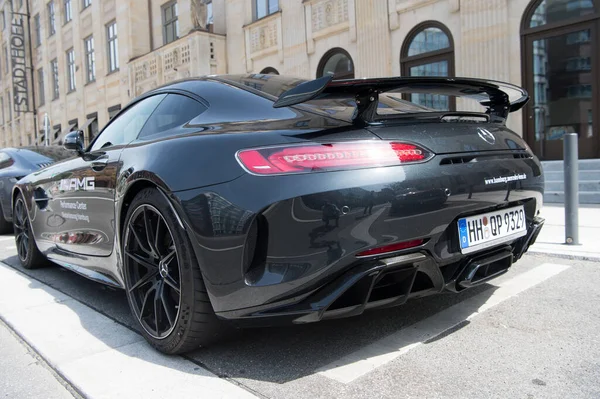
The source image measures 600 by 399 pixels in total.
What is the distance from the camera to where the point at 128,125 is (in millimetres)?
3203

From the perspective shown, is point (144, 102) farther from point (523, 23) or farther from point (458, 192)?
point (523, 23)

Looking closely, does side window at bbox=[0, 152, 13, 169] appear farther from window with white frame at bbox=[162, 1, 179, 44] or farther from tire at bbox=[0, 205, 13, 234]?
window with white frame at bbox=[162, 1, 179, 44]

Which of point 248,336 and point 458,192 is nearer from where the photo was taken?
point 458,192

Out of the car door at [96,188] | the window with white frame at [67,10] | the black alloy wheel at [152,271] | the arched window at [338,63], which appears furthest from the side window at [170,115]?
A: the window with white frame at [67,10]

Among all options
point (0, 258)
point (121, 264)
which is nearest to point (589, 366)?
point (121, 264)

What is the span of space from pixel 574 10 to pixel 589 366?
8.44 metres

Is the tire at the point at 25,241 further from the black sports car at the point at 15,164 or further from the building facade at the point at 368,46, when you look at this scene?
the building facade at the point at 368,46

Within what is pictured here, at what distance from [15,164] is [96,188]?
468 centimetres

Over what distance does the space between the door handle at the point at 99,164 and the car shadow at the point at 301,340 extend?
91cm

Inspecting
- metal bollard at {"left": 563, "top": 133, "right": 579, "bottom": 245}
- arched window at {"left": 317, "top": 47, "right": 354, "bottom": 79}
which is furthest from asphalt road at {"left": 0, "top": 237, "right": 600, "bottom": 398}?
arched window at {"left": 317, "top": 47, "right": 354, "bottom": 79}

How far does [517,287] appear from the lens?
3082 millimetres

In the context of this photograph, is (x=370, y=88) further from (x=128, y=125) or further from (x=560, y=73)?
Result: (x=560, y=73)

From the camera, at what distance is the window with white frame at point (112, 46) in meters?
22.2

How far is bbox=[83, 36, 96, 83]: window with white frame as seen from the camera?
2458 centimetres
